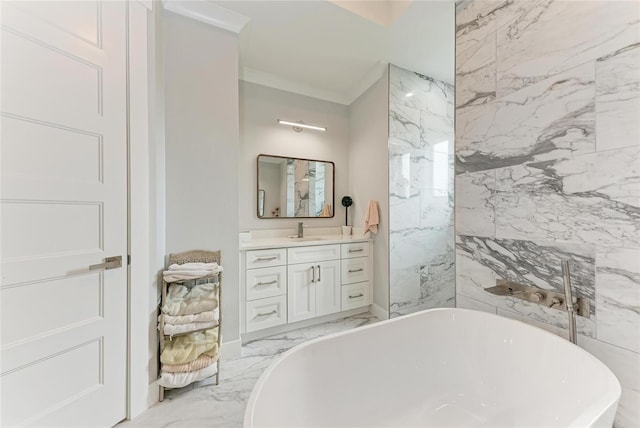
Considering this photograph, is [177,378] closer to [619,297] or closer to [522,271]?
[522,271]

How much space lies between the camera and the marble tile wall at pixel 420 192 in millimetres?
2645

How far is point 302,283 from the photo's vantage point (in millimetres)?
2455

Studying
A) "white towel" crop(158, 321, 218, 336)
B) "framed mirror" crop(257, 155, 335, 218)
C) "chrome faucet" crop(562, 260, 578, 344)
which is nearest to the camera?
"chrome faucet" crop(562, 260, 578, 344)

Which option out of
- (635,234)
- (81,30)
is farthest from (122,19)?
(635,234)

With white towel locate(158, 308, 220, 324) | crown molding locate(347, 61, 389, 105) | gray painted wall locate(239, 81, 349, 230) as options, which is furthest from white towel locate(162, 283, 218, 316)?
crown molding locate(347, 61, 389, 105)

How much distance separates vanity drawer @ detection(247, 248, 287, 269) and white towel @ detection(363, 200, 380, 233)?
996mm

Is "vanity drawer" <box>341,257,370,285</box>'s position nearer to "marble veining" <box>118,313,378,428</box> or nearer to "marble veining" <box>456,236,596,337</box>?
"marble veining" <box>118,313,378,428</box>

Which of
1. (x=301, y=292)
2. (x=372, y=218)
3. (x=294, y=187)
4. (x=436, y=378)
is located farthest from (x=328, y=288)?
(x=436, y=378)

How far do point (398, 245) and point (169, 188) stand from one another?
2164 mm

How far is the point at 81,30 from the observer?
48.8 inches

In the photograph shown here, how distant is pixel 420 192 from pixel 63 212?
2.88 m

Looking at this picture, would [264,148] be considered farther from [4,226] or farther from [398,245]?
[4,226]

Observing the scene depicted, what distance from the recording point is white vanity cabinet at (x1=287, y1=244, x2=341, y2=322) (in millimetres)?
2400

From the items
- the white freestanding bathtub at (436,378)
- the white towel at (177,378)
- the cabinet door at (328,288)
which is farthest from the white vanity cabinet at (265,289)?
the white freestanding bathtub at (436,378)
